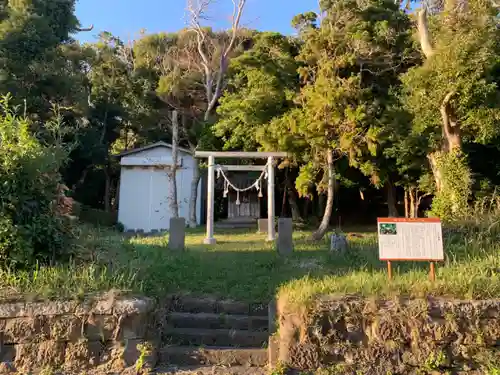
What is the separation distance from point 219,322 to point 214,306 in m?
0.34

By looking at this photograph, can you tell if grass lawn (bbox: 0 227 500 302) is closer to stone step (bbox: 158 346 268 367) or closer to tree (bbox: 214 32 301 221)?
stone step (bbox: 158 346 268 367)

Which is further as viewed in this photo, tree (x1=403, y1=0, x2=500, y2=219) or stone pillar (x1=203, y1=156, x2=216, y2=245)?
stone pillar (x1=203, y1=156, x2=216, y2=245)

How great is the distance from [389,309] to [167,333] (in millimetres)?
2970

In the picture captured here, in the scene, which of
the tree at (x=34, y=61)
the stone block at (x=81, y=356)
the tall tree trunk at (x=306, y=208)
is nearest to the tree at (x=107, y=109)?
the tree at (x=34, y=61)

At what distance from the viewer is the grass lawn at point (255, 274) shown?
17.3ft

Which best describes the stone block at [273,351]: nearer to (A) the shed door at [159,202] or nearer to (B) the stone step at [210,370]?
(B) the stone step at [210,370]

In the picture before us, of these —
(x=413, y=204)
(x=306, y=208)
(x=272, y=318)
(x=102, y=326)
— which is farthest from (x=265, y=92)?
(x=102, y=326)

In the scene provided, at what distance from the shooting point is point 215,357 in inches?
207

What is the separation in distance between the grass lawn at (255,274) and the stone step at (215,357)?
0.86m


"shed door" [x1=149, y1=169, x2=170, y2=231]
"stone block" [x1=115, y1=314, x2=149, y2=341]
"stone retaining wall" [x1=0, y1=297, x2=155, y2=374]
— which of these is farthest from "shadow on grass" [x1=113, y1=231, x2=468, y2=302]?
"shed door" [x1=149, y1=169, x2=170, y2=231]

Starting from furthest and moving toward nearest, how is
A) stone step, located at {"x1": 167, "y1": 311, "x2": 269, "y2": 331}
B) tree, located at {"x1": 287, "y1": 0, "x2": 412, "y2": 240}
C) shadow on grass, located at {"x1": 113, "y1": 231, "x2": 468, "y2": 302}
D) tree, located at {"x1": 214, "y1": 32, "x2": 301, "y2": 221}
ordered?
tree, located at {"x1": 214, "y1": 32, "x2": 301, "y2": 221}
tree, located at {"x1": 287, "y1": 0, "x2": 412, "y2": 240}
shadow on grass, located at {"x1": 113, "y1": 231, "x2": 468, "y2": 302}
stone step, located at {"x1": 167, "y1": 311, "x2": 269, "y2": 331}

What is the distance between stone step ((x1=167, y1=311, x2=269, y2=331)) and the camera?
594cm

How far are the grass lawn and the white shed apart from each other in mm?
10376

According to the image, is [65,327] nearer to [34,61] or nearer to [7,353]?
[7,353]
